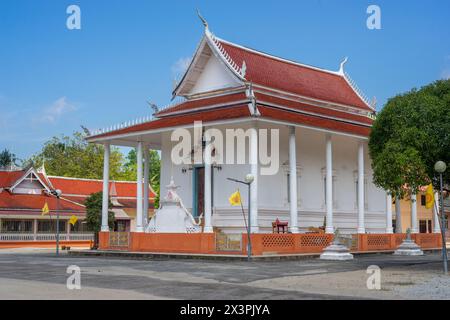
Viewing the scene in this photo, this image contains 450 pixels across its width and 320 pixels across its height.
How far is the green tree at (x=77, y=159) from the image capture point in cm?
6097

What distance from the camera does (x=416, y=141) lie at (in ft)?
53.0

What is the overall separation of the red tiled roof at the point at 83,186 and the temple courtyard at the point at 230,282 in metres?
28.3

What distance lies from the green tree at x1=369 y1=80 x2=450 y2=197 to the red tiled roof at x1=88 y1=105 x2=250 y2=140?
6.39 meters

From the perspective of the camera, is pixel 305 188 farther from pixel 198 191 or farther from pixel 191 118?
pixel 191 118

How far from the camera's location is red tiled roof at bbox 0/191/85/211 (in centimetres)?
4000

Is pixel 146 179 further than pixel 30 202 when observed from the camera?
No

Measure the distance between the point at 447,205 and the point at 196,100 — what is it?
34946 mm

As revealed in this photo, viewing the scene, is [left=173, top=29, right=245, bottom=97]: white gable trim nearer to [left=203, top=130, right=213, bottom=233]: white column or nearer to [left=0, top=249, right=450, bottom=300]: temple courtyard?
[left=203, top=130, right=213, bottom=233]: white column

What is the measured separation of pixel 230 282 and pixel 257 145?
11372 millimetres

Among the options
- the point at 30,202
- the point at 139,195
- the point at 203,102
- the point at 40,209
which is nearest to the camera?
the point at 139,195

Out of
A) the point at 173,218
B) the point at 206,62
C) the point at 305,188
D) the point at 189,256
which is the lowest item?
the point at 189,256

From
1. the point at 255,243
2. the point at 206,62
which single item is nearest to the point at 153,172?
the point at 206,62

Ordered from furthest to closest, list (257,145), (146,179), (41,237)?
(41,237) → (146,179) → (257,145)

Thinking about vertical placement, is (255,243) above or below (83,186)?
below
